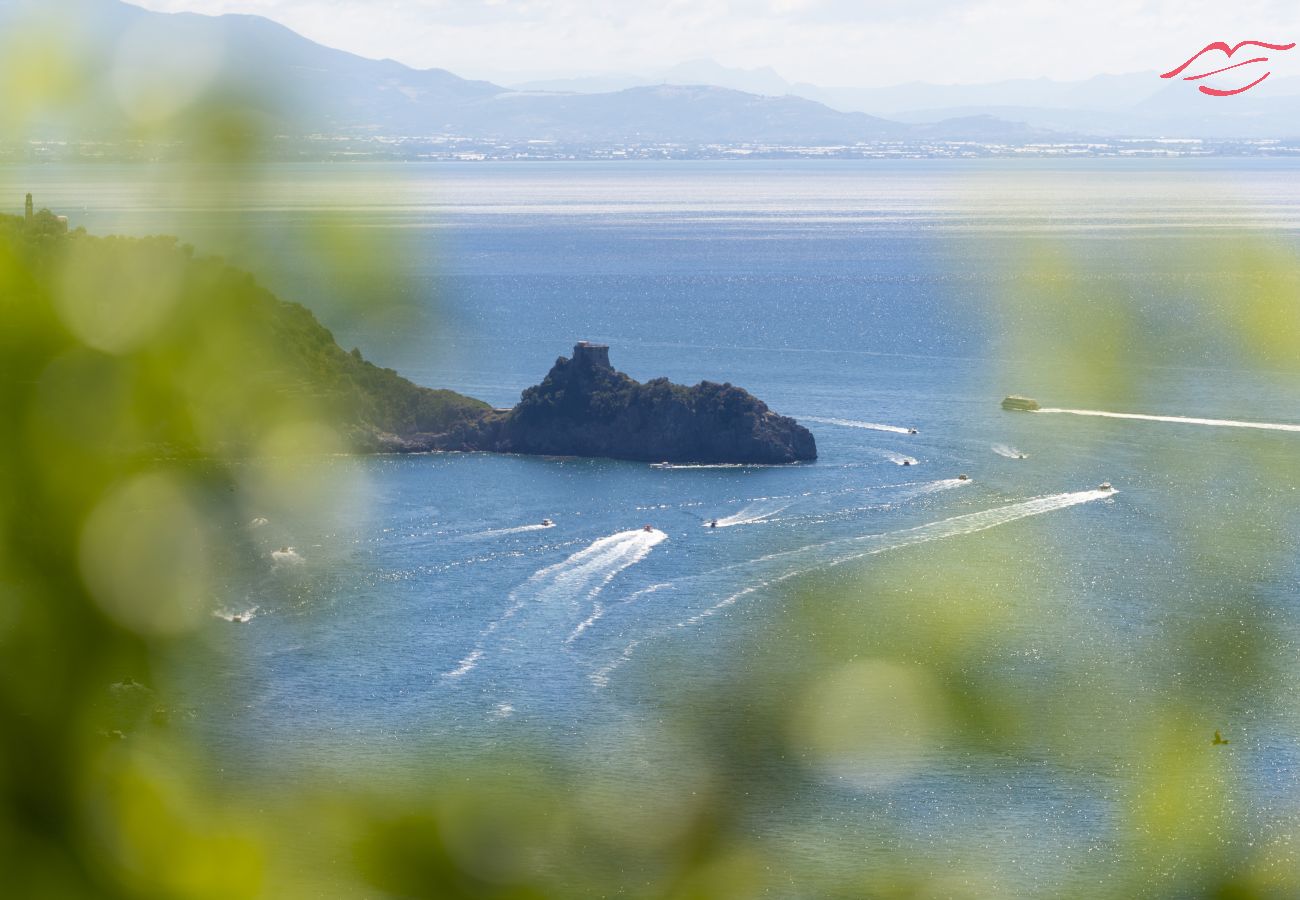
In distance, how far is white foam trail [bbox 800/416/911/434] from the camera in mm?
89600

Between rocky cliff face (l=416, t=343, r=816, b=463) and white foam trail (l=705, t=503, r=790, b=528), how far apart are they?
9567 mm

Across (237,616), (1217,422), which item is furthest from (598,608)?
(1217,422)

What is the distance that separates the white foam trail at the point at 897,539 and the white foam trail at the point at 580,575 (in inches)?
193

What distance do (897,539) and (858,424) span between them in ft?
81.0

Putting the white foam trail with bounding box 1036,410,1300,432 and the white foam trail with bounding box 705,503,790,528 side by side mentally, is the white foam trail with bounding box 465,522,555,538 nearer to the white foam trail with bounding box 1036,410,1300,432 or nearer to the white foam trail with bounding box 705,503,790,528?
the white foam trail with bounding box 705,503,790,528

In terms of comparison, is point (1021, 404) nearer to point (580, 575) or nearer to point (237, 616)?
point (580, 575)

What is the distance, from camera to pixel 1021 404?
95438 millimetres

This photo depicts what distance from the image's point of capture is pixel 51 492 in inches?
1121

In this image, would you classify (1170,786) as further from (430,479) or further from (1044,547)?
(430,479)

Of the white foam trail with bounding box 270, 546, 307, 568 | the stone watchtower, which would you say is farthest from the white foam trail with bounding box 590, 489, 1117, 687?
the stone watchtower

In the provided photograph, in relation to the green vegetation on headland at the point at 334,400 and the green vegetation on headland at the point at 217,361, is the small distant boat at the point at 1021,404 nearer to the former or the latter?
the green vegetation on headland at the point at 334,400

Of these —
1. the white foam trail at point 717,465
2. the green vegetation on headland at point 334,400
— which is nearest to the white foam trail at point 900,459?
the green vegetation on headland at point 334,400

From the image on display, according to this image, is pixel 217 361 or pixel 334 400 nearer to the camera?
pixel 217 361

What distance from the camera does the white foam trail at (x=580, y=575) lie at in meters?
57.2
